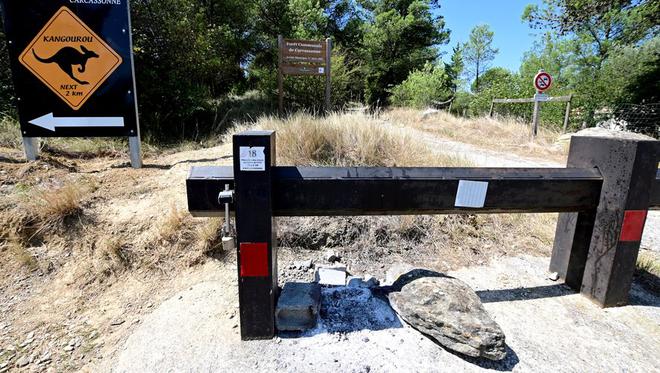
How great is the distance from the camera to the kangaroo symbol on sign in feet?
14.1

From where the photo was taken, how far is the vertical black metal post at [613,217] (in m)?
2.11

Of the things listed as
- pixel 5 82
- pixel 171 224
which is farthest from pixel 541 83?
pixel 5 82

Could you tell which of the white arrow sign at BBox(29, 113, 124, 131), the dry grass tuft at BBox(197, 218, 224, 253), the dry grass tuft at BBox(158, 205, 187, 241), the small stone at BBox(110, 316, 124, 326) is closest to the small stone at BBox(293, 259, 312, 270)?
the dry grass tuft at BBox(197, 218, 224, 253)

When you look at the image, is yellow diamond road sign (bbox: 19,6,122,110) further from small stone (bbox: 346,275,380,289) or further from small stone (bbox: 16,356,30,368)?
small stone (bbox: 346,275,380,289)

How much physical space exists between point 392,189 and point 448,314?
2.41 feet

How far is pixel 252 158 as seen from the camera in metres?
1.77

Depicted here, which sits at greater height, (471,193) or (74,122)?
(74,122)

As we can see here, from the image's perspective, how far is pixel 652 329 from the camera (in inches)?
81.7

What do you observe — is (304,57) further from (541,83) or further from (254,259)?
(254,259)

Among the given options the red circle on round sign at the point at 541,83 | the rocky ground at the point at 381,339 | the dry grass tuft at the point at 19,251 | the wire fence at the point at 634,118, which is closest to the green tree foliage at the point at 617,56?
the wire fence at the point at 634,118

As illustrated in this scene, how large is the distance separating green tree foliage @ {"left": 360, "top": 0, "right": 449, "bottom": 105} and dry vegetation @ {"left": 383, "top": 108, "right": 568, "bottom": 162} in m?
11.9

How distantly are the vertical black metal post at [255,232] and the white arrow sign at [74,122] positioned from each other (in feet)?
12.0

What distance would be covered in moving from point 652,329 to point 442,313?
132cm

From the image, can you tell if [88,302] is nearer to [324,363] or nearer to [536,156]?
[324,363]
